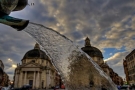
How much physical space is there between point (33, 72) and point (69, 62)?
163 ft

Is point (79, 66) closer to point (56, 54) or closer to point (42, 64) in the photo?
point (56, 54)

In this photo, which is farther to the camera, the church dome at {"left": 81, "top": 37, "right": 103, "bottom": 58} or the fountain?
the church dome at {"left": 81, "top": 37, "right": 103, "bottom": 58}

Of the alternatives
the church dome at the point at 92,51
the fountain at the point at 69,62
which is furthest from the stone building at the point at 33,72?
the fountain at the point at 69,62

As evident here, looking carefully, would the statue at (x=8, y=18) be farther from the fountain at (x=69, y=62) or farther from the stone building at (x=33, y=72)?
the stone building at (x=33, y=72)

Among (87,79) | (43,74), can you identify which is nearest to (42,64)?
(43,74)

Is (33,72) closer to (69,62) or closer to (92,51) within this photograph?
(92,51)

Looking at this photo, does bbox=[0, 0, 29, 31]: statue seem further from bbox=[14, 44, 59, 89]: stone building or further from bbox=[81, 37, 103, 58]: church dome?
bbox=[81, 37, 103, 58]: church dome

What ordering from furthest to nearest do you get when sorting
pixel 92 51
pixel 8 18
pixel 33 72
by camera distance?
pixel 92 51
pixel 33 72
pixel 8 18

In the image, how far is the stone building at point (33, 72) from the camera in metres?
51.2

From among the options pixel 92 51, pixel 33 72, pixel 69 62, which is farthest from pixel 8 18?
pixel 92 51

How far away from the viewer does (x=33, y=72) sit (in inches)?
2037

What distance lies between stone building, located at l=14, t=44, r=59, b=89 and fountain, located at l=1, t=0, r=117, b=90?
1899 inches

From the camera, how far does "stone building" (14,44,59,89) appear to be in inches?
2016

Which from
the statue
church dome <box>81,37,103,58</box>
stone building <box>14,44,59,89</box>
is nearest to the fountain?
the statue
